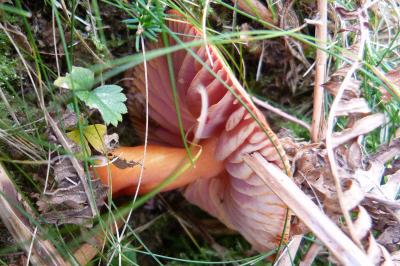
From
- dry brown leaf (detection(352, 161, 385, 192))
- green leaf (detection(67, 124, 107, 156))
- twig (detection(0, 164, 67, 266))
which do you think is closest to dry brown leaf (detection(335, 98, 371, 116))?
dry brown leaf (detection(352, 161, 385, 192))

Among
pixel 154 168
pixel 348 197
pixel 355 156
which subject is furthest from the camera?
pixel 154 168

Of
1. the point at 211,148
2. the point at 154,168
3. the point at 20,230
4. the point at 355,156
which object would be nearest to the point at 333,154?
the point at 355,156

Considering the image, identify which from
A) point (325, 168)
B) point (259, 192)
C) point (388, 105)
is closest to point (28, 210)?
point (259, 192)

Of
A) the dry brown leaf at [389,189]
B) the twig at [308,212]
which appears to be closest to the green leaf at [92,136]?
the twig at [308,212]

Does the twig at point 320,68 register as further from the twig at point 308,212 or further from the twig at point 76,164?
the twig at point 76,164

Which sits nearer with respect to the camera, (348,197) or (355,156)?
(348,197)

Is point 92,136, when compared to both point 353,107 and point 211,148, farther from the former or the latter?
point 353,107
